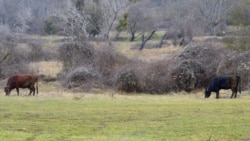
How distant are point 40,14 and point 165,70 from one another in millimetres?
75572

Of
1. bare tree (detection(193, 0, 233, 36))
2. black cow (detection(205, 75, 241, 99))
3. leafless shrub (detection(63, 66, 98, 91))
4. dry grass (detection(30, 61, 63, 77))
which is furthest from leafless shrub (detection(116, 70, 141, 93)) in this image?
bare tree (detection(193, 0, 233, 36))

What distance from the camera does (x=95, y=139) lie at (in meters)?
15.8

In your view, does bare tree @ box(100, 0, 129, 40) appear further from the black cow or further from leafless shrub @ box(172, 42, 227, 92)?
the black cow

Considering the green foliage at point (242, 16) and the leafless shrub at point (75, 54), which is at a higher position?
the green foliage at point (242, 16)

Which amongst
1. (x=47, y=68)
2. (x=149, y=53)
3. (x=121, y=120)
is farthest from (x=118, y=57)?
(x=121, y=120)

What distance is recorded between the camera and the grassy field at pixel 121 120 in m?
16.6

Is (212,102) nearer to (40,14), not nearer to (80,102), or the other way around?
(80,102)

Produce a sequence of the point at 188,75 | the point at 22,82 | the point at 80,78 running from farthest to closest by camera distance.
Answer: the point at 80,78 < the point at 188,75 < the point at 22,82

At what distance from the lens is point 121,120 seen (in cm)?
2027

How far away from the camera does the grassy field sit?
54.4 ft

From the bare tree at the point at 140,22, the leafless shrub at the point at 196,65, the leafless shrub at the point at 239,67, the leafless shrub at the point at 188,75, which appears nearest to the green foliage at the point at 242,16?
the leafless shrub at the point at 196,65

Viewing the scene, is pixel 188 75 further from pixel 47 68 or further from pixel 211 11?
pixel 211 11

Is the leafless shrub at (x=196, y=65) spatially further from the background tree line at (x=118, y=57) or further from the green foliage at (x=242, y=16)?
the green foliage at (x=242, y=16)

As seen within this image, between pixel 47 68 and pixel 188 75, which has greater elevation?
pixel 188 75
